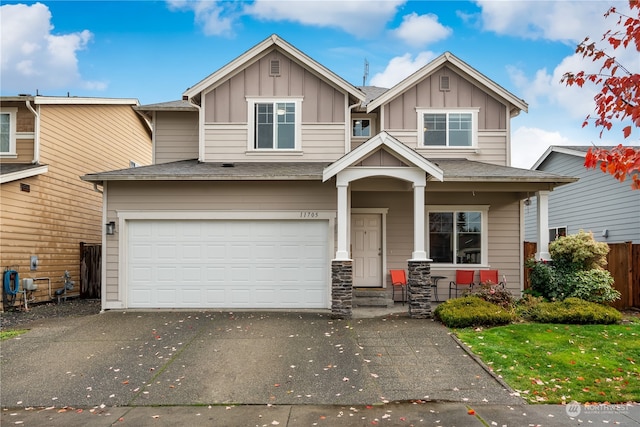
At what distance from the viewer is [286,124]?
12453mm

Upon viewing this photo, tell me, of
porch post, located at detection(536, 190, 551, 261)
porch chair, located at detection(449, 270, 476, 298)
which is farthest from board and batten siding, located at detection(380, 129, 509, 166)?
porch chair, located at detection(449, 270, 476, 298)

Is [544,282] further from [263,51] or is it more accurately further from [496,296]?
[263,51]

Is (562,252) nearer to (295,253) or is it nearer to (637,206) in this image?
(637,206)

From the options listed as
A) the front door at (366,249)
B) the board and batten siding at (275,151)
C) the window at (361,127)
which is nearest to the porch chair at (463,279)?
the front door at (366,249)

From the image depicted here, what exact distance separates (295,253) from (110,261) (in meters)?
4.50

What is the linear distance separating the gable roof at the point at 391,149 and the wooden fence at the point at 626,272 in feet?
18.2

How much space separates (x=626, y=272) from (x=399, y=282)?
562 centimetres

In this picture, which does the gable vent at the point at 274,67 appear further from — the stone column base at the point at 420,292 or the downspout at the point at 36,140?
the downspout at the point at 36,140

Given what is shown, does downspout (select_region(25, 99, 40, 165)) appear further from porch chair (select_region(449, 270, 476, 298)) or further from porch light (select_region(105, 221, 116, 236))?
porch chair (select_region(449, 270, 476, 298))

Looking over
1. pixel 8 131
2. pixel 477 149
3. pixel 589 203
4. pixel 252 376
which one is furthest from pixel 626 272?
pixel 8 131

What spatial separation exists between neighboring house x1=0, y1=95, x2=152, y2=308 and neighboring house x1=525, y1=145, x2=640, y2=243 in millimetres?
14321

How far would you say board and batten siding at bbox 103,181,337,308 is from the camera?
36.4 feet

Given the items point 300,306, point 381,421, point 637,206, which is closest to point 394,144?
point 300,306

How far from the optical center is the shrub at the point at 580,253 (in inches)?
417
